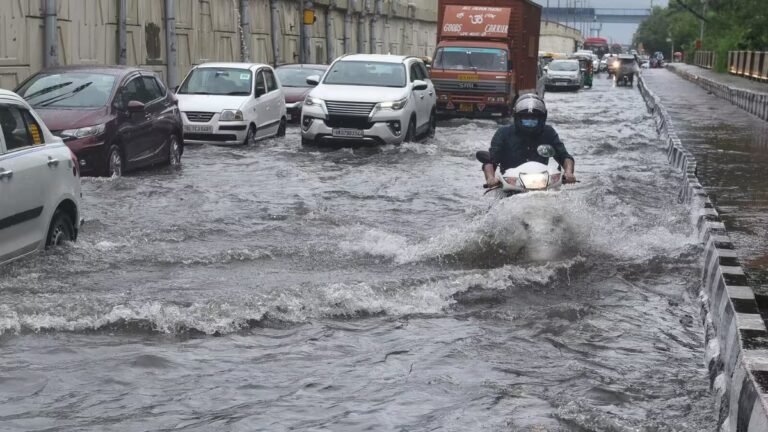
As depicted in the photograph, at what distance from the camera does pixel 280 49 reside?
42.0m

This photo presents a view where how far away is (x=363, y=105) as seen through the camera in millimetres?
20438

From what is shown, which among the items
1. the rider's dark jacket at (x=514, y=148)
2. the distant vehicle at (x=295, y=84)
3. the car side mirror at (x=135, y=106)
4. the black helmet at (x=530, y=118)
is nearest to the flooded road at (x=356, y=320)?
the rider's dark jacket at (x=514, y=148)

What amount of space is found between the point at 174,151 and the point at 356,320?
406 inches

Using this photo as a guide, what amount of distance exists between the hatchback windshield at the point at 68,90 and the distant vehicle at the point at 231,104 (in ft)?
14.8

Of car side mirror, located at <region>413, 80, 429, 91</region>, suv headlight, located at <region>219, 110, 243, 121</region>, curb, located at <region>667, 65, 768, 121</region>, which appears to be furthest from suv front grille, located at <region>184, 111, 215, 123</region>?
curb, located at <region>667, 65, 768, 121</region>

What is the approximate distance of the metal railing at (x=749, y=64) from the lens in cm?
5453

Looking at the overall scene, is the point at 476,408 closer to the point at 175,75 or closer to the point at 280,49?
the point at 175,75

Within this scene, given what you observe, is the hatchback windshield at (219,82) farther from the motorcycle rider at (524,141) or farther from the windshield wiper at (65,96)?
the motorcycle rider at (524,141)

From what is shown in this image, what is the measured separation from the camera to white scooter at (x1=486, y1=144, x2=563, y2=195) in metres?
9.37

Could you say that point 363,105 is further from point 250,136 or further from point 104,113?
point 104,113

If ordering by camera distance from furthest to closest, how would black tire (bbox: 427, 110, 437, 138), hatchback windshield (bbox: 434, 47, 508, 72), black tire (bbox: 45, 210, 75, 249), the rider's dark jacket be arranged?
hatchback windshield (bbox: 434, 47, 508, 72), black tire (bbox: 427, 110, 437, 138), the rider's dark jacket, black tire (bbox: 45, 210, 75, 249)

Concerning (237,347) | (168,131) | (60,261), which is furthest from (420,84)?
(237,347)

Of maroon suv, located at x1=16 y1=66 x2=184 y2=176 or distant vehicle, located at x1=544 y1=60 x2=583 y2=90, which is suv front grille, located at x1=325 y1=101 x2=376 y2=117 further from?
distant vehicle, located at x1=544 y1=60 x2=583 y2=90

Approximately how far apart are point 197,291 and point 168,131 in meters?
8.97
